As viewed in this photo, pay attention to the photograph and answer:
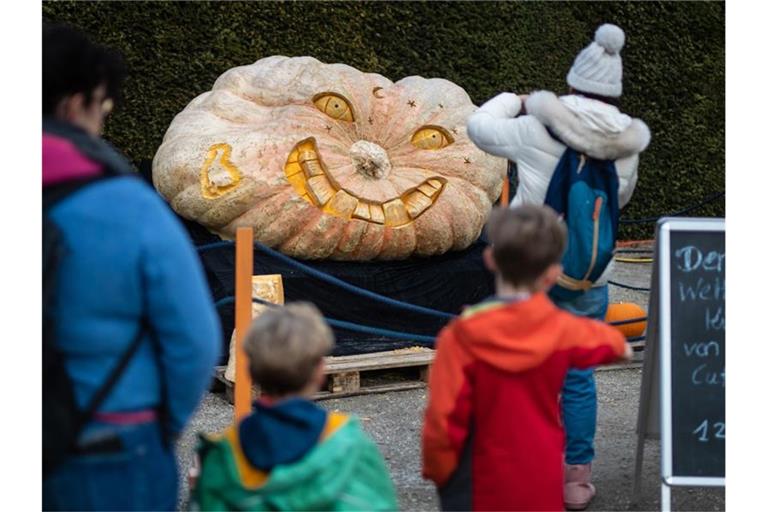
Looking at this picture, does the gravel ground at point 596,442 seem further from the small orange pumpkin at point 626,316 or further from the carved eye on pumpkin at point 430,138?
the carved eye on pumpkin at point 430,138

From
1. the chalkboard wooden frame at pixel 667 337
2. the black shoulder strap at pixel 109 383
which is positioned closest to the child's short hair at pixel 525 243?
the black shoulder strap at pixel 109 383

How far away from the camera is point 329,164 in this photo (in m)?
6.16

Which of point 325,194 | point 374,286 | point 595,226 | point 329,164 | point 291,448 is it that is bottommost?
point 291,448

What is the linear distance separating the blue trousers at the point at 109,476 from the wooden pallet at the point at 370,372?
10.6 feet

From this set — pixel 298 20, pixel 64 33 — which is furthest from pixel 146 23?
pixel 64 33

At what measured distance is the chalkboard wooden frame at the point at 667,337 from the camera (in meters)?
3.49

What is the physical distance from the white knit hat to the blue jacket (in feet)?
6.76

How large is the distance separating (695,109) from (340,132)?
613 centimetres

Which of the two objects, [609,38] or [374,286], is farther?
[374,286]

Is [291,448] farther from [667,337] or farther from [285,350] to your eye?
[667,337]

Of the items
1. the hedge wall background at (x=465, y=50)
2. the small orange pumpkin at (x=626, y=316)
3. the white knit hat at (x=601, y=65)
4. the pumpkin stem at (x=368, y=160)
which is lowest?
the small orange pumpkin at (x=626, y=316)

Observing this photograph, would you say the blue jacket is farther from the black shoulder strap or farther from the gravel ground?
the gravel ground

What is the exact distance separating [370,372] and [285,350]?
396cm

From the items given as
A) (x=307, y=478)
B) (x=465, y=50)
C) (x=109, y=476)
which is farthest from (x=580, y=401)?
(x=465, y=50)
